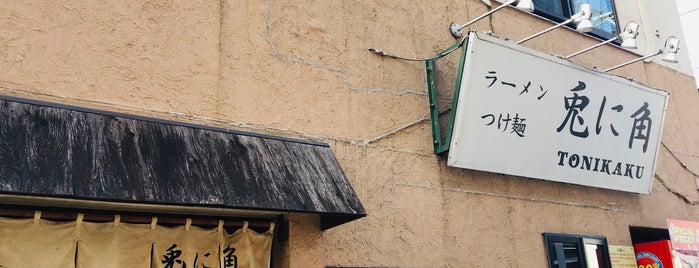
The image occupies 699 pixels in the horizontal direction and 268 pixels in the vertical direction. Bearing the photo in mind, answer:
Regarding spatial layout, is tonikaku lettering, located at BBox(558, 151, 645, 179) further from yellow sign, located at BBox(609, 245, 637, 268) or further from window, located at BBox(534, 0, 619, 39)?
window, located at BBox(534, 0, 619, 39)

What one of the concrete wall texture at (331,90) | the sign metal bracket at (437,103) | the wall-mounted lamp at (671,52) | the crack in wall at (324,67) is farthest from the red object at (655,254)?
the crack in wall at (324,67)

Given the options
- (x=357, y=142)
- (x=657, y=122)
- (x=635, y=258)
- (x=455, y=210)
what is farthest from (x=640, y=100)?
(x=357, y=142)

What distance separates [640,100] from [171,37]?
21.7 feet

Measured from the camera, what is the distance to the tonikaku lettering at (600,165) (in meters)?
7.36

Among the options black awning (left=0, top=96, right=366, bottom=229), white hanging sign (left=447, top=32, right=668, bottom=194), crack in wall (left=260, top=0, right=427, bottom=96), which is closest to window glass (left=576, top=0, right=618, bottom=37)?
white hanging sign (left=447, top=32, right=668, bottom=194)

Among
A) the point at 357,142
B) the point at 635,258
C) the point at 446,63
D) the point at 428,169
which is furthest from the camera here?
the point at 635,258

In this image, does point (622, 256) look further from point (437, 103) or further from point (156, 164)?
point (156, 164)

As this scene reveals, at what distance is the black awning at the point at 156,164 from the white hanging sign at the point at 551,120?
2.05 meters

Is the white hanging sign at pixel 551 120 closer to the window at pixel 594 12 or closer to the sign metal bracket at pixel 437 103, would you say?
the sign metal bracket at pixel 437 103

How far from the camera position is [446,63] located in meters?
7.05

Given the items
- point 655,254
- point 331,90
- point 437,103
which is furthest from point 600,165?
point 331,90

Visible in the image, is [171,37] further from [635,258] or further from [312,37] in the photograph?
[635,258]

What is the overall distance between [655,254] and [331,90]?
539 centimetres

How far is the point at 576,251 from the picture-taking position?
24.2 feet
